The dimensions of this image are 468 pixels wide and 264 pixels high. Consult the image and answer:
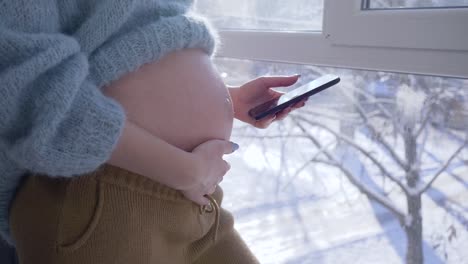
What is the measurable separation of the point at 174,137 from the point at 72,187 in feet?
0.47

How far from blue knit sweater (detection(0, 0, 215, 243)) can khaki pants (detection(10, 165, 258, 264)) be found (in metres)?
0.06

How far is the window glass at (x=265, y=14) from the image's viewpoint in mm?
958

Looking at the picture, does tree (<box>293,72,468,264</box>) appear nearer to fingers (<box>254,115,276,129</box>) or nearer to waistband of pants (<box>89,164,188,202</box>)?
fingers (<box>254,115,276,129</box>)

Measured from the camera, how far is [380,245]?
3.19 ft

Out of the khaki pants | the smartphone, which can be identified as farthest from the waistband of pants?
the smartphone

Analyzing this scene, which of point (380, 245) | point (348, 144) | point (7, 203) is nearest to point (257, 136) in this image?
point (348, 144)

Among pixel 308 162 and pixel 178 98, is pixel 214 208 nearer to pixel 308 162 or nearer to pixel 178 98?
pixel 178 98

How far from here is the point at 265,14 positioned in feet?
3.41

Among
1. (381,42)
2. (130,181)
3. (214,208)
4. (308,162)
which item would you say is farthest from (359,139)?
(130,181)

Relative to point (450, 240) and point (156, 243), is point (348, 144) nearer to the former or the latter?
point (450, 240)

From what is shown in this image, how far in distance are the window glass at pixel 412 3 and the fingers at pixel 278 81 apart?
0.20 m

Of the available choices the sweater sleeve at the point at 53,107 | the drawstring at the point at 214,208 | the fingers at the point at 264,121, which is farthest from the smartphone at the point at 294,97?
the sweater sleeve at the point at 53,107

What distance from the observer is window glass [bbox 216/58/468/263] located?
88cm

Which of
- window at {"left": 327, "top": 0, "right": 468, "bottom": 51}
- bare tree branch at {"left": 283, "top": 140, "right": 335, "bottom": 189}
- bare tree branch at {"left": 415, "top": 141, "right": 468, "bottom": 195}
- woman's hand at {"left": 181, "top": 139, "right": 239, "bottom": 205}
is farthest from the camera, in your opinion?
bare tree branch at {"left": 283, "top": 140, "right": 335, "bottom": 189}
